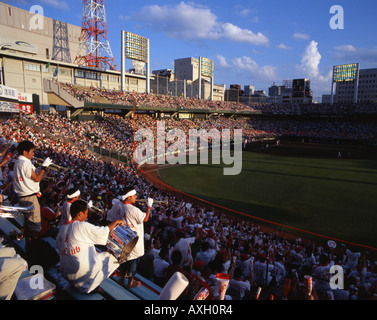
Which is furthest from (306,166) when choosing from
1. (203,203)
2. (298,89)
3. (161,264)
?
(298,89)

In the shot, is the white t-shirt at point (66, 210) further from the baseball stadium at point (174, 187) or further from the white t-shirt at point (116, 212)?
the white t-shirt at point (116, 212)

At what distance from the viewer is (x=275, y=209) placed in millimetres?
17266

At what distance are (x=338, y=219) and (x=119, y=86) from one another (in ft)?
154

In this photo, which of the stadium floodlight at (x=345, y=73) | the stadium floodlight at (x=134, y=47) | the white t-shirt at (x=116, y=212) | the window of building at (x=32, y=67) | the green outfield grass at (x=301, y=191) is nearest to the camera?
the white t-shirt at (x=116, y=212)

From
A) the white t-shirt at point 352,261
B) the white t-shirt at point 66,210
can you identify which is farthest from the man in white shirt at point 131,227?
the white t-shirt at point 352,261

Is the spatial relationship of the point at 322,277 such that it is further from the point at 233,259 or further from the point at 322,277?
the point at 233,259

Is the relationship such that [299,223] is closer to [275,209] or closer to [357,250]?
[275,209]

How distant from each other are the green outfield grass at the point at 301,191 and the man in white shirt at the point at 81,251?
13100mm

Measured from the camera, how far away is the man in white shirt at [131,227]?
4227 mm

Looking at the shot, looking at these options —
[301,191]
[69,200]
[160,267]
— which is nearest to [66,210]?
[69,200]

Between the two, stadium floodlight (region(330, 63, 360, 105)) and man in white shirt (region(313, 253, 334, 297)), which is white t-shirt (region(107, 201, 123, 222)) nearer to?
man in white shirt (region(313, 253, 334, 297))

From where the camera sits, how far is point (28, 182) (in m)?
4.93

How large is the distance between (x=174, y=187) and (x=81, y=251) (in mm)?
19312

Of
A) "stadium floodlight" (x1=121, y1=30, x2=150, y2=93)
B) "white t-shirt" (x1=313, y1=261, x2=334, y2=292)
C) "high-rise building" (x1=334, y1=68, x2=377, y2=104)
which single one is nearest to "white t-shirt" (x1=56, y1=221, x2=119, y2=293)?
Result: "white t-shirt" (x1=313, y1=261, x2=334, y2=292)
